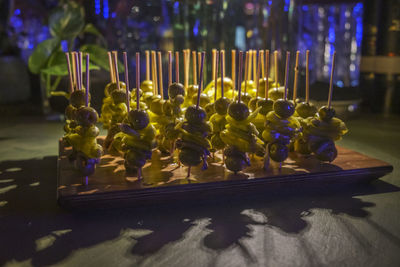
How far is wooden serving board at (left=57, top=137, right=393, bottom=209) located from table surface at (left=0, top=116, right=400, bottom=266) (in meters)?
0.05

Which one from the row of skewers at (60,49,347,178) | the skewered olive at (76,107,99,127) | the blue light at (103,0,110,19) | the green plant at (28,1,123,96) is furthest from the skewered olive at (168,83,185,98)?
the green plant at (28,1,123,96)

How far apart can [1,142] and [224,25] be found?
1.94 meters

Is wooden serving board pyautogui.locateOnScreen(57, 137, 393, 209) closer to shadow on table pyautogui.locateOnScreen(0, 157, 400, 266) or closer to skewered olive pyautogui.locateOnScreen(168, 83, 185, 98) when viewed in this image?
shadow on table pyautogui.locateOnScreen(0, 157, 400, 266)

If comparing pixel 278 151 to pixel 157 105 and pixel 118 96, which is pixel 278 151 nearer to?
pixel 157 105

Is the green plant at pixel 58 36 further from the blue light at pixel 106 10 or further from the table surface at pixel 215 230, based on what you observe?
the table surface at pixel 215 230

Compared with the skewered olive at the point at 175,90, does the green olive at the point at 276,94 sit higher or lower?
lower

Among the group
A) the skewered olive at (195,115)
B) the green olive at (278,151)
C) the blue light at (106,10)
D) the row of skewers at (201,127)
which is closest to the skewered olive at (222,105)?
the row of skewers at (201,127)

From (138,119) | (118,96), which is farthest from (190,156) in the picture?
(118,96)

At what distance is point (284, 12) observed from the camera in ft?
10.4

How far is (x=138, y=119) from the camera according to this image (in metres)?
1.38

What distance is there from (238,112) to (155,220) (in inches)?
19.2

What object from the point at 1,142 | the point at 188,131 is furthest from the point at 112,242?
the point at 1,142

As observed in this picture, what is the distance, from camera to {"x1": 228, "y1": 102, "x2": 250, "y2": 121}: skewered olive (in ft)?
4.70

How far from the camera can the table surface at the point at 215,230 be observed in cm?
110
